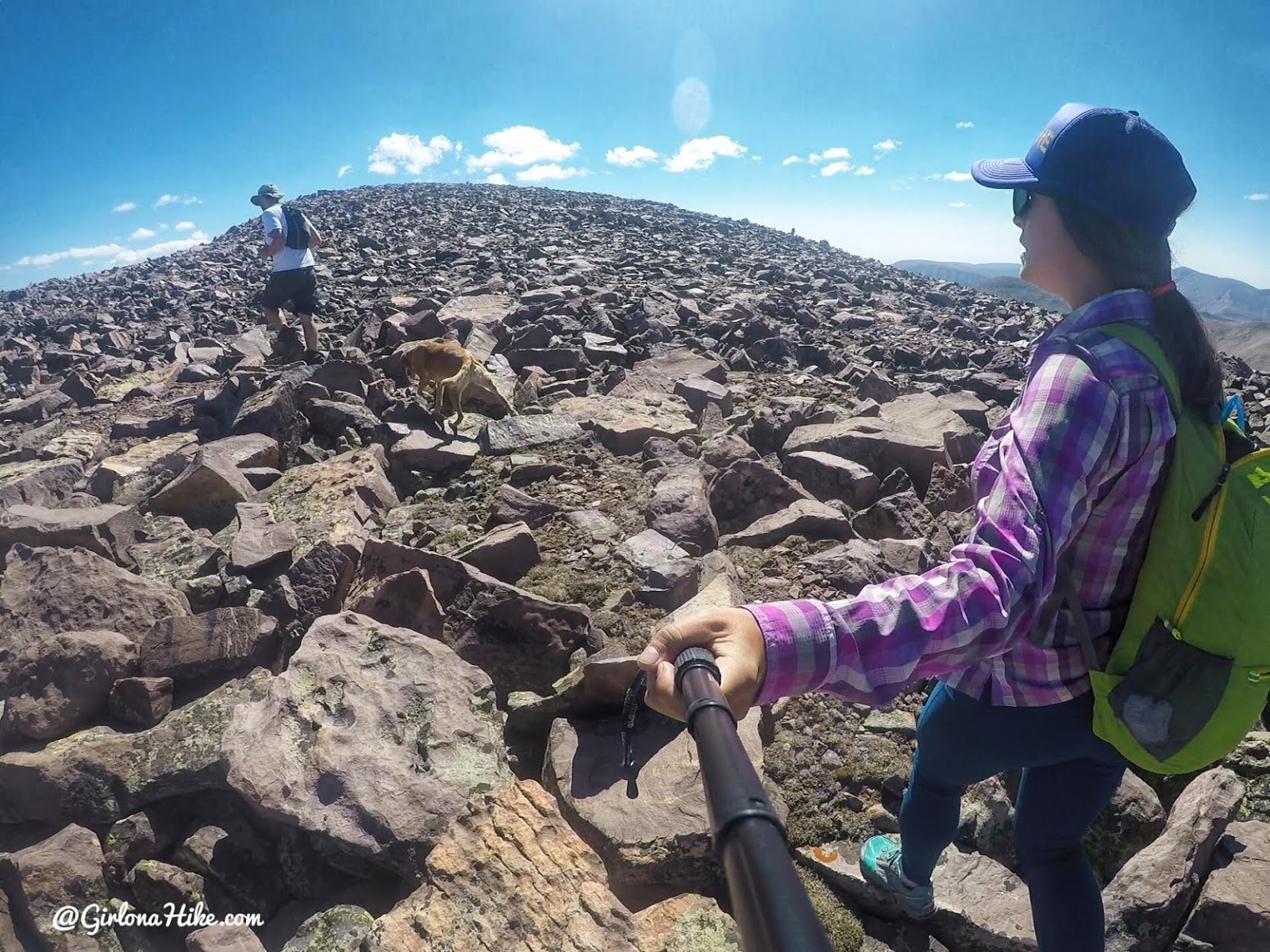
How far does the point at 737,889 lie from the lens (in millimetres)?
890

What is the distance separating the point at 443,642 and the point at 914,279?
30.4 m

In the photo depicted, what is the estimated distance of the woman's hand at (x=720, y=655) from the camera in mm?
1238

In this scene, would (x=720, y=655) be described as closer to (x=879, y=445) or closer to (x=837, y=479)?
(x=837, y=479)

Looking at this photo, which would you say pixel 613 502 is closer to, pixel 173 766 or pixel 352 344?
pixel 173 766

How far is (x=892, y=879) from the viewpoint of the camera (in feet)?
8.59

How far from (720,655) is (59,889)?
3013 millimetres

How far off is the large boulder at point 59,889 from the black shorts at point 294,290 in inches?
369

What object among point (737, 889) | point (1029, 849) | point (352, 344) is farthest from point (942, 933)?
point (352, 344)

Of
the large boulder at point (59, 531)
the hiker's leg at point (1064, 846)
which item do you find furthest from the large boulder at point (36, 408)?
the hiker's leg at point (1064, 846)

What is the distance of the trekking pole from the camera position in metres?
0.82

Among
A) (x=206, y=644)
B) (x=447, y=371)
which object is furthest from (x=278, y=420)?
(x=206, y=644)

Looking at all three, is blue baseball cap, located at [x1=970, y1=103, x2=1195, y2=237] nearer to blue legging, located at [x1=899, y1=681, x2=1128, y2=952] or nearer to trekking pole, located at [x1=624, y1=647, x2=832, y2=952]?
blue legging, located at [x1=899, y1=681, x2=1128, y2=952]

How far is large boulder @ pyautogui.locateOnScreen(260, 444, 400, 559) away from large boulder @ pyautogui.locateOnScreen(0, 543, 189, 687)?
1.08 m

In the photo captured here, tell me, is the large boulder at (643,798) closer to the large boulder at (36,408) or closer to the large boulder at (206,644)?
the large boulder at (206,644)
